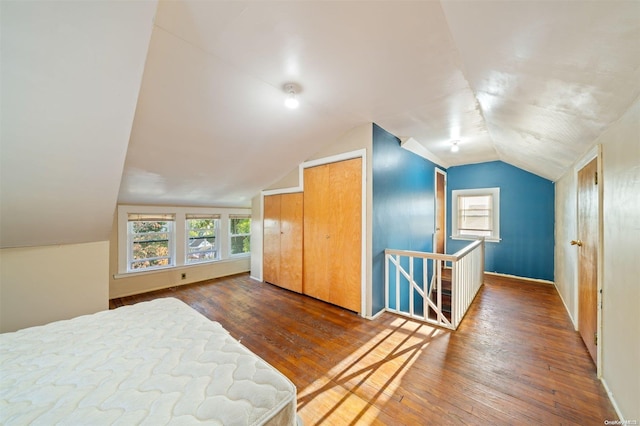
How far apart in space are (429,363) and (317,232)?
2.04 meters

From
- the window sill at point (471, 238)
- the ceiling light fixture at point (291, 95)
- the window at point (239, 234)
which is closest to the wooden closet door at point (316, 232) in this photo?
the ceiling light fixture at point (291, 95)

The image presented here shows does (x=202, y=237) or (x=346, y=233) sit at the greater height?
(x=346, y=233)

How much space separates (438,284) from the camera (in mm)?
2631

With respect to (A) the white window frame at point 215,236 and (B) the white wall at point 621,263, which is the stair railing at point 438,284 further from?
(A) the white window frame at point 215,236

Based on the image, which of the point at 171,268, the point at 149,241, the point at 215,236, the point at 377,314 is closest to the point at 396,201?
the point at 377,314

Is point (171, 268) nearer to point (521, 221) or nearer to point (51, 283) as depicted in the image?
point (51, 283)

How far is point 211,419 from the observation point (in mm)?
817

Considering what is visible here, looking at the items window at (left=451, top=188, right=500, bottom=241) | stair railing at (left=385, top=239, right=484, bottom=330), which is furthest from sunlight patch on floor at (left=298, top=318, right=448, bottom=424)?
window at (left=451, top=188, right=500, bottom=241)

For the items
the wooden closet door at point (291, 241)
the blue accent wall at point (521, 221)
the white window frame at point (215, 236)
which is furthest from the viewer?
the white window frame at point (215, 236)

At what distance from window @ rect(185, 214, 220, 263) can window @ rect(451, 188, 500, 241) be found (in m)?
5.38

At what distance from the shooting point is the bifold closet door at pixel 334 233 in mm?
2930

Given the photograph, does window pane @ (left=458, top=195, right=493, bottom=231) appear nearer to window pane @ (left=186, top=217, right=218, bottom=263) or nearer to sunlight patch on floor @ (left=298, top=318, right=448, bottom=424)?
sunlight patch on floor @ (left=298, top=318, right=448, bottom=424)

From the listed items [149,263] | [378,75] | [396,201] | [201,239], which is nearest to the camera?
[378,75]

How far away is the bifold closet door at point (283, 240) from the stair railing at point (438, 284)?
1.45 metres
